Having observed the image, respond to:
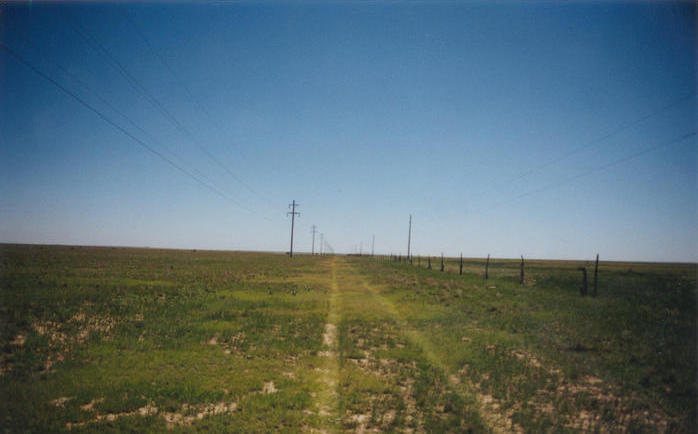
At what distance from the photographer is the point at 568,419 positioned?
240 inches

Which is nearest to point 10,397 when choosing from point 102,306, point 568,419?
point 102,306

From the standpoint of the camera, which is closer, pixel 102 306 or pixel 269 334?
pixel 269 334

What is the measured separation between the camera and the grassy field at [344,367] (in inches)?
238

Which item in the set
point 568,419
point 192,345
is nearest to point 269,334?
point 192,345

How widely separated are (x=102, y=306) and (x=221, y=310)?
5957 millimetres

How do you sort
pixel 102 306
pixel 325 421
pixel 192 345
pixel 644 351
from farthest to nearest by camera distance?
pixel 102 306 → pixel 192 345 → pixel 644 351 → pixel 325 421

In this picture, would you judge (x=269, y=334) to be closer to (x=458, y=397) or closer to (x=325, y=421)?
(x=325, y=421)

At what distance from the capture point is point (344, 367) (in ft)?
28.9

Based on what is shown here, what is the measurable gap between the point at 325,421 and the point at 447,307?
1318 cm

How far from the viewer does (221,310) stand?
16031mm

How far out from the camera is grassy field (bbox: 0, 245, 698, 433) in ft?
19.9

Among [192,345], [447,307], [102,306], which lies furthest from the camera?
[447,307]

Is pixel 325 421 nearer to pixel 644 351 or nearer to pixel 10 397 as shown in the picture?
pixel 10 397

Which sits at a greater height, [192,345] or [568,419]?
[568,419]
